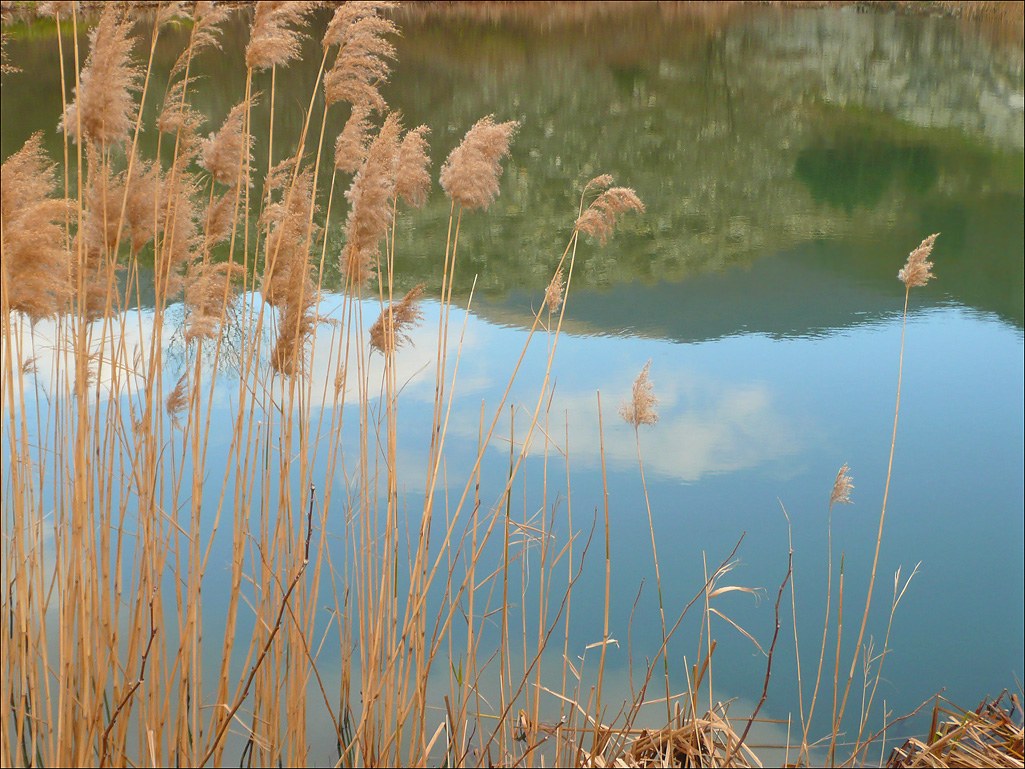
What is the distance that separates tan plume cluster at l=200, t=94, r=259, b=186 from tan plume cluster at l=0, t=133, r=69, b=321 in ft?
1.25

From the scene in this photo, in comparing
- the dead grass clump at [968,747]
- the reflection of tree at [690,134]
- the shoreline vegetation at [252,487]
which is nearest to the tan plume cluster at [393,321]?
the shoreline vegetation at [252,487]

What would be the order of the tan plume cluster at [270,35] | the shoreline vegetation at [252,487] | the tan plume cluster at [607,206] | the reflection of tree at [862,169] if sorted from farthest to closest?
the reflection of tree at [862,169] < the tan plume cluster at [607,206] < the tan plume cluster at [270,35] < the shoreline vegetation at [252,487]

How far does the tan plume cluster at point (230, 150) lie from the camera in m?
1.56

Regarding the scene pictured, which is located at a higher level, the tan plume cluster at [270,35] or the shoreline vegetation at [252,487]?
the tan plume cluster at [270,35]

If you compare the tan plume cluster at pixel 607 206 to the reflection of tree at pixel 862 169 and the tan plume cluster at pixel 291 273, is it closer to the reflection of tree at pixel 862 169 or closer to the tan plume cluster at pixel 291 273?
the tan plume cluster at pixel 291 273

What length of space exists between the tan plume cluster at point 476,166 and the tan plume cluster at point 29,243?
65 centimetres

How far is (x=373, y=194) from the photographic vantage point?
59.3 inches

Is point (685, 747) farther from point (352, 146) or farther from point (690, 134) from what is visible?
point (690, 134)

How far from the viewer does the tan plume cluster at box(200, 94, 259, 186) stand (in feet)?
5.11

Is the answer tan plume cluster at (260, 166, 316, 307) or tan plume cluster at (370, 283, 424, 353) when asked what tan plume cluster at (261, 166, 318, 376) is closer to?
tan plume cluster at (260, 166, 316, 307)

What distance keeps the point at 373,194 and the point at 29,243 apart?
567 mm

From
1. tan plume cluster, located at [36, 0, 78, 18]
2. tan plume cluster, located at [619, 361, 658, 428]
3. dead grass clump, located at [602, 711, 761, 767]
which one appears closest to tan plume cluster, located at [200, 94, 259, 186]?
tan plume cluster, located at [36, 0, 78, 18]

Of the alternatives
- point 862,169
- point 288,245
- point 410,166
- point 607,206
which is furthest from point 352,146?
point 862,169

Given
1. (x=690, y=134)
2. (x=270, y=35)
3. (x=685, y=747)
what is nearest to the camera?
(x=270, y=35)
